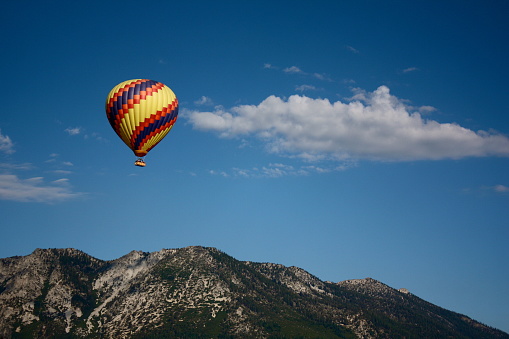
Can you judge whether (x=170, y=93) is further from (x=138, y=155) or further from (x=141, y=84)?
(x=138, y=155)

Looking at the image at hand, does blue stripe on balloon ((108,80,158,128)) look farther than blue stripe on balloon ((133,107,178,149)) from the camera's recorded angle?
Yes

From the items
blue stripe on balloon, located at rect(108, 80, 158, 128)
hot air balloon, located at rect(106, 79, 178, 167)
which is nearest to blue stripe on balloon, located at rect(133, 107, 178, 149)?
hot air balloon, located at rect(106, 79, 178, 167)

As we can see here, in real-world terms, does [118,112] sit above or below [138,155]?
above

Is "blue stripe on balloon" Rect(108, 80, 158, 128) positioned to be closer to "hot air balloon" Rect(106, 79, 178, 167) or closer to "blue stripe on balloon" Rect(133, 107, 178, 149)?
"hot air balloon" Rect(106, 79, 178, 167)

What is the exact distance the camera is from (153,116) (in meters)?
114

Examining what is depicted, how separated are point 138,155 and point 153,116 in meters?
9.69

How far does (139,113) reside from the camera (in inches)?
4444

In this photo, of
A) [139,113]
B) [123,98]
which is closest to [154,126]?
[139,113]

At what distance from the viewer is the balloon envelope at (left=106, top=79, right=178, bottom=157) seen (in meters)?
113

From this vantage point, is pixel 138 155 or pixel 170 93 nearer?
pixel 138 155

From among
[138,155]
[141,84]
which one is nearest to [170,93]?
[141,84]

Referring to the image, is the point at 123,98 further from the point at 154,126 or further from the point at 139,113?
the point at 154,126

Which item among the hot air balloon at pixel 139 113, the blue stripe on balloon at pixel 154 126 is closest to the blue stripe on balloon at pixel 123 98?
the hot air balloon at pixel 139 113

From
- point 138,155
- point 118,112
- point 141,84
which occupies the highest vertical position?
point 141,84
